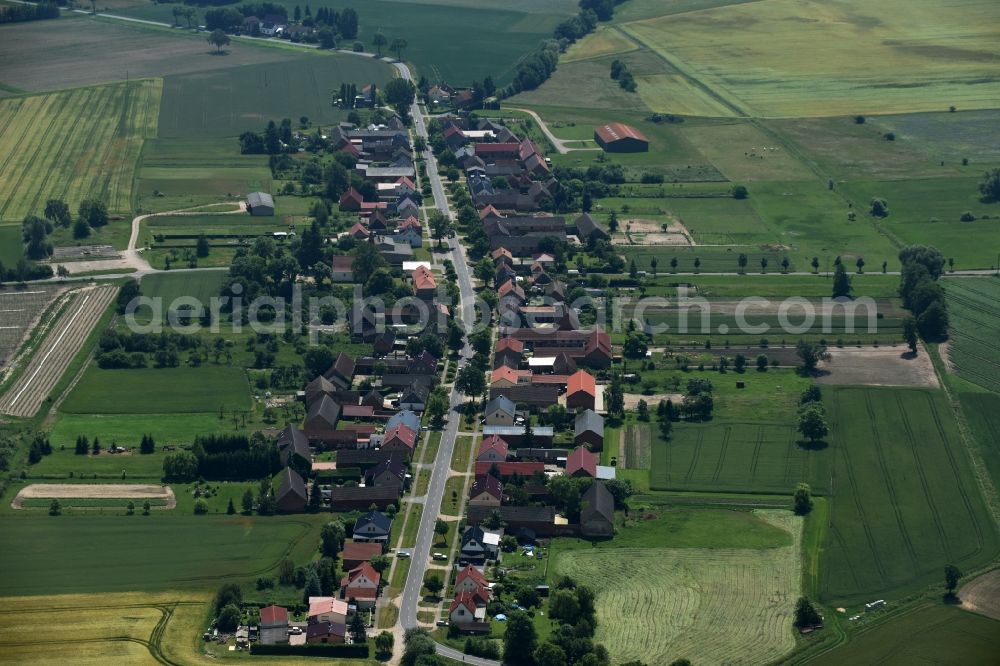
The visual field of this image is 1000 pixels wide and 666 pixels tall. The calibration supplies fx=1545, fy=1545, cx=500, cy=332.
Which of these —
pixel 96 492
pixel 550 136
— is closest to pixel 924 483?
pixel 96 492

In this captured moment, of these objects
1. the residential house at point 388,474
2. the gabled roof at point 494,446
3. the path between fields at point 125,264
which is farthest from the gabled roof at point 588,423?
the path between fields at point 125,264

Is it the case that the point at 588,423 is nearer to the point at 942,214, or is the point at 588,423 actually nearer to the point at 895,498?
the point at 895,498

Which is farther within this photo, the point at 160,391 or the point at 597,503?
the point at 160,391

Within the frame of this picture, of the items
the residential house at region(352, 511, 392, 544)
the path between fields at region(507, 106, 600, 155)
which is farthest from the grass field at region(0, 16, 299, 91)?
the residential house at region(352, 511, 392, 544)

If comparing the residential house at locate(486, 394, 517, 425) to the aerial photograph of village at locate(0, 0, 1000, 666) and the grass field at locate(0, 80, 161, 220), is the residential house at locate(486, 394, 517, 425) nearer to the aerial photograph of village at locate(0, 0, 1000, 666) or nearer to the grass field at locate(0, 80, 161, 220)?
the aerial photograph of village at locate(0, 0, 1000, 666)

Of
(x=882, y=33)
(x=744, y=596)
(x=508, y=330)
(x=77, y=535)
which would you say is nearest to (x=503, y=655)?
Answer: (x=744, y=596)

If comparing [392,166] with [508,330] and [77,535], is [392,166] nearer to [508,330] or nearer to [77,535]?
[508,330]

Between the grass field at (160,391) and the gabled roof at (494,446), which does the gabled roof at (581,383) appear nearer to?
the gabled roof at (494,446)
